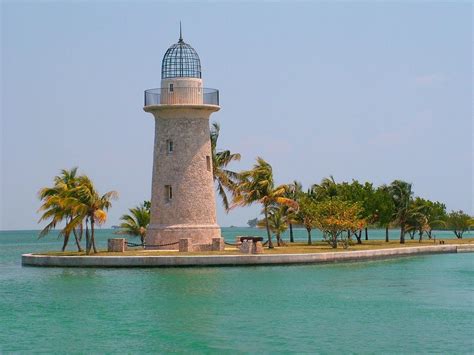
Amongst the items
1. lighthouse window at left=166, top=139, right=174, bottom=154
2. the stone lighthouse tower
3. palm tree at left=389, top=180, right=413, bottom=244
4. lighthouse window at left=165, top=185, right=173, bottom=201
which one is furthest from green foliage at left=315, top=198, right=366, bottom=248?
palm tree at left=389, top=180, right=413, bottom=244

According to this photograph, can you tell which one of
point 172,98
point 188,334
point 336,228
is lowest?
point 188,334

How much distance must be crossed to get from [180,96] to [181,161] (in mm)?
3750

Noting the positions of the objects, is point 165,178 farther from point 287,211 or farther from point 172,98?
point 287,211

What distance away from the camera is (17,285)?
140 ft

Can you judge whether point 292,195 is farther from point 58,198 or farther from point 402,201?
point 58,198

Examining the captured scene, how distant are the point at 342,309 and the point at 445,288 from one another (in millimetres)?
9084

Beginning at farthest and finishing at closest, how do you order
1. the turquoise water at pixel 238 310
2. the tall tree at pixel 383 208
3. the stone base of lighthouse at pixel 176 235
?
the tall tree at pixel 383 208 < the stone base of lighthouse at pixel 176 235 < the turquoise water at pixel 238 310

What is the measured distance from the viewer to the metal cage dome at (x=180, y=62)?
176 ft

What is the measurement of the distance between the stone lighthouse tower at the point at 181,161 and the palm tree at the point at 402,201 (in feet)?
87.0

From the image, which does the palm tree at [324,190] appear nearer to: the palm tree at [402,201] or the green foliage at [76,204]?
the palm tree at [402,201]

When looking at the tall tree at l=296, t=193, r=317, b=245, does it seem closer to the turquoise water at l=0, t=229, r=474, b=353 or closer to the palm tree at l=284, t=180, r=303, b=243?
the palm tree at l=284, t=180, r=303, b=243

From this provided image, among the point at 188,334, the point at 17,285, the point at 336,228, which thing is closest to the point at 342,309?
the point at 188,334

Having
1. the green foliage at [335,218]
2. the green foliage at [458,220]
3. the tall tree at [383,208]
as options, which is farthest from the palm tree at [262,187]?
the green foliage at [458,220]

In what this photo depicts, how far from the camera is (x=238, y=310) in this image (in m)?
32.4
